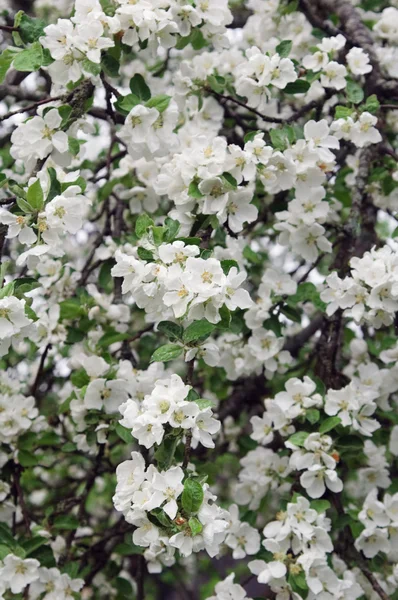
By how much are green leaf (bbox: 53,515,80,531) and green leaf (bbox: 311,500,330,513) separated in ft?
2.26

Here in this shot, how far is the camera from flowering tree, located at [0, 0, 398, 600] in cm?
147

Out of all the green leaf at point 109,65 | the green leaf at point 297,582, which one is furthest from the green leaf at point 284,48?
the green leaf at point 297,582

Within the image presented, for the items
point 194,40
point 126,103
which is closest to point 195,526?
point 126,103

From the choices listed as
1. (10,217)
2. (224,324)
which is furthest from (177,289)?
(10,217)

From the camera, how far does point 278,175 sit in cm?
190

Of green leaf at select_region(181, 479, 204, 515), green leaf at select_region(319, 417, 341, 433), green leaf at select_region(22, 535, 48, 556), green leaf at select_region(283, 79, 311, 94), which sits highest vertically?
green leaf at select_region(283, 79, 311, 94)

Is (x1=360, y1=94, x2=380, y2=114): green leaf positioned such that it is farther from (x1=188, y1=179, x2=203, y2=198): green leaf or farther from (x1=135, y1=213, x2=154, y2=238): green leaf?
(x1=135, y1=213, x2=154, y2=238): green leaf

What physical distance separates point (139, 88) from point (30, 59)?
30cm

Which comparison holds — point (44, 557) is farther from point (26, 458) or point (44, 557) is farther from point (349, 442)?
point (349, 442)

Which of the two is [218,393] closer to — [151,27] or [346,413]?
[346,413]

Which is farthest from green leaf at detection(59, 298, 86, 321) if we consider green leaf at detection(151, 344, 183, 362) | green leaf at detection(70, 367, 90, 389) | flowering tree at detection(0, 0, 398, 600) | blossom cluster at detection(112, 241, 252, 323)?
green leaf at detection(151, 344, 183, 362)

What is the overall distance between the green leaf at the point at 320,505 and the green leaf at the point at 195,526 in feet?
1.73

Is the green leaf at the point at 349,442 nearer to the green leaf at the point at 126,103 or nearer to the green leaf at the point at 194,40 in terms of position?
the green leaf at the point at 126,103

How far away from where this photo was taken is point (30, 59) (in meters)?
1.69
